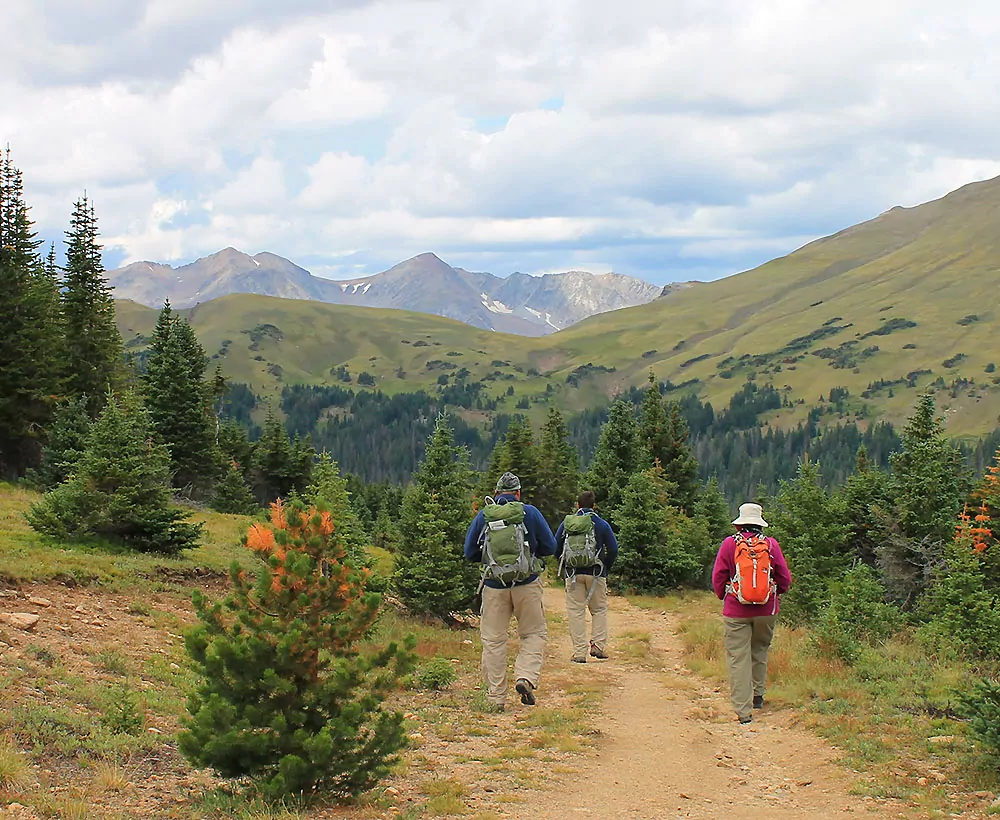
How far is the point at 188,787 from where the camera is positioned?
7.96 m

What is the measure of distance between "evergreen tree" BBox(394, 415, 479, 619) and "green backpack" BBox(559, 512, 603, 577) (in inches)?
144

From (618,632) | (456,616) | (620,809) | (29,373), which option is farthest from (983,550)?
(29,373)

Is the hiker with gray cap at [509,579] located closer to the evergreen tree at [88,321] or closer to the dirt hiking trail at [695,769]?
the dirt hiking trail at [695,769]

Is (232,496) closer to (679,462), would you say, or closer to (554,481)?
(554,481)

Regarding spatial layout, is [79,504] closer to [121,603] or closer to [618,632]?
[121,603]

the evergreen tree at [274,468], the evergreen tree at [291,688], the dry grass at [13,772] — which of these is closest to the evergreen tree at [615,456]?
the evergreen tree at [274,468]

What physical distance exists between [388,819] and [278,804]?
94 cm

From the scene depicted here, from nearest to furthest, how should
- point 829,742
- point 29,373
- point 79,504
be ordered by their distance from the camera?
point 829,742 < point 79,504 < point 29,373

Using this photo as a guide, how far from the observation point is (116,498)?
1884cm

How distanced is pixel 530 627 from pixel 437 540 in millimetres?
6959

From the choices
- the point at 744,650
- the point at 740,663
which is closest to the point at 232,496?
the point at 740,663

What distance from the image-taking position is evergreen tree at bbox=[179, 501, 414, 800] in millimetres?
7109

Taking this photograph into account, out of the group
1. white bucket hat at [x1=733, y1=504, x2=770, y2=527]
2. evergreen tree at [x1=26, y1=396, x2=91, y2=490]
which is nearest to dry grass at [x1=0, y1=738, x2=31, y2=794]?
white bucket hat at [x1=733, y1=504, x2=770, y2=527]

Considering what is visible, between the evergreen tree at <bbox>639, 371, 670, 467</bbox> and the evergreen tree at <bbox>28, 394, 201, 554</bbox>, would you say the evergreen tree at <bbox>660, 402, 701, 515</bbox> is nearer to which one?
the evergreen tree at <bbox>639, 371, 670, 467</bbox>
